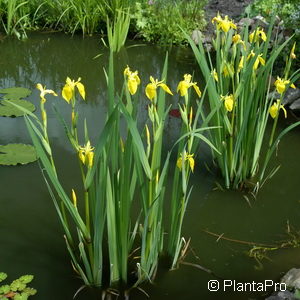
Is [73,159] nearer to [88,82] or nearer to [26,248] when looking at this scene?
[26,248]

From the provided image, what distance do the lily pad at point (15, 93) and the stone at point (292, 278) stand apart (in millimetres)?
2348

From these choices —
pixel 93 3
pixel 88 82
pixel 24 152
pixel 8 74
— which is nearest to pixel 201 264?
pixel 24 152

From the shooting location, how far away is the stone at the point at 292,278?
5.72 feet

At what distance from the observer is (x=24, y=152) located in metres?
2.70

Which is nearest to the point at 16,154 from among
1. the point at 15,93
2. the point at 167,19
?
the point at 15,93

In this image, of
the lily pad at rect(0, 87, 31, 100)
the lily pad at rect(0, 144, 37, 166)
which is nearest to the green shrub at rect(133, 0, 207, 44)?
the lily pad at rect(0, 87, 31, 100)

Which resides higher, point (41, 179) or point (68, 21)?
point (68, 21)

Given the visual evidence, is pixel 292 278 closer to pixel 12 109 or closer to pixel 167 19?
pixel 12 109

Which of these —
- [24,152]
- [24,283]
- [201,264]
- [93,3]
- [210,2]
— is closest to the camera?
[24,283]

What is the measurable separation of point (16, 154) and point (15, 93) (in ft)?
3.13

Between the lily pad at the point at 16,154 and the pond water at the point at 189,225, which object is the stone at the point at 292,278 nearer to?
the pond water at the point at 189,225

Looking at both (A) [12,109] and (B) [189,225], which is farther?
(A) [12,109]

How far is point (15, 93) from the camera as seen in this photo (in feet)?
11.4

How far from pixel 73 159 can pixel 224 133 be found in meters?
0.90
